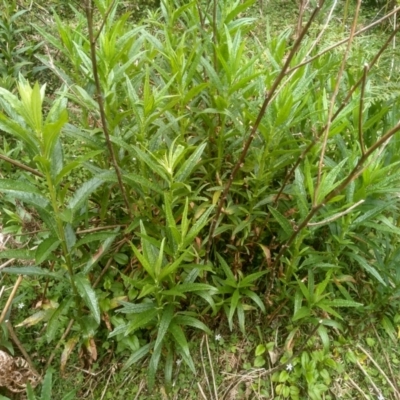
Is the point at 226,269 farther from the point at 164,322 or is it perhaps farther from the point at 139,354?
the point at 139,354

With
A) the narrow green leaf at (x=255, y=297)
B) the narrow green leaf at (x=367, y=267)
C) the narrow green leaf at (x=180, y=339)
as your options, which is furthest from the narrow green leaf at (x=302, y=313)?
the narrow green leaf at (x=180, y=339)

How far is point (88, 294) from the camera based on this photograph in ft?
5.63

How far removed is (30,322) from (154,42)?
4.59 feet

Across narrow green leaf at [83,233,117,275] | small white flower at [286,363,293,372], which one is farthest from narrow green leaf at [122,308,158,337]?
small white flower at [286,363,293,372]

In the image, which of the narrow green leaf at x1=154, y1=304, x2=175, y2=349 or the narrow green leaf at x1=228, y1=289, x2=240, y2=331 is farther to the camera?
the narrow green leaf at x1=228, y1=289, x2=240, y2=331

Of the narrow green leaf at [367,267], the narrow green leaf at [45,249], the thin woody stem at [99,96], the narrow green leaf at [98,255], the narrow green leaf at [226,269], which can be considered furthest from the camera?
the narrow green leaf at [226,269]

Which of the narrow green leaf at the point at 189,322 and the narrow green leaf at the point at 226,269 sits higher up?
the narrow green leaf at the point at 226,269

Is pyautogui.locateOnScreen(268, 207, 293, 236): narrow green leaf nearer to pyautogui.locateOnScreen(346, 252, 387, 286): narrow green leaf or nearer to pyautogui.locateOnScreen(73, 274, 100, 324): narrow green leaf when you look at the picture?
pyautogui.locateOnScreen(346, 252, 387, 286): narrow green leaf

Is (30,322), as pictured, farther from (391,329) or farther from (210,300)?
(391,329)

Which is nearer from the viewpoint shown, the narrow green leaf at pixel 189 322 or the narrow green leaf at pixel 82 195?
the narrow green leaf at pixel 82 195

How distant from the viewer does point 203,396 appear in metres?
2.11

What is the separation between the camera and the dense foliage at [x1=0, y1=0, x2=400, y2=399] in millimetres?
1760

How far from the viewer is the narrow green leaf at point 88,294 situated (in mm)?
1705

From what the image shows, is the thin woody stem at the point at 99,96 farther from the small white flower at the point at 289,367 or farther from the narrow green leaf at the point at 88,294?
the small white flower at the point at 289,367
